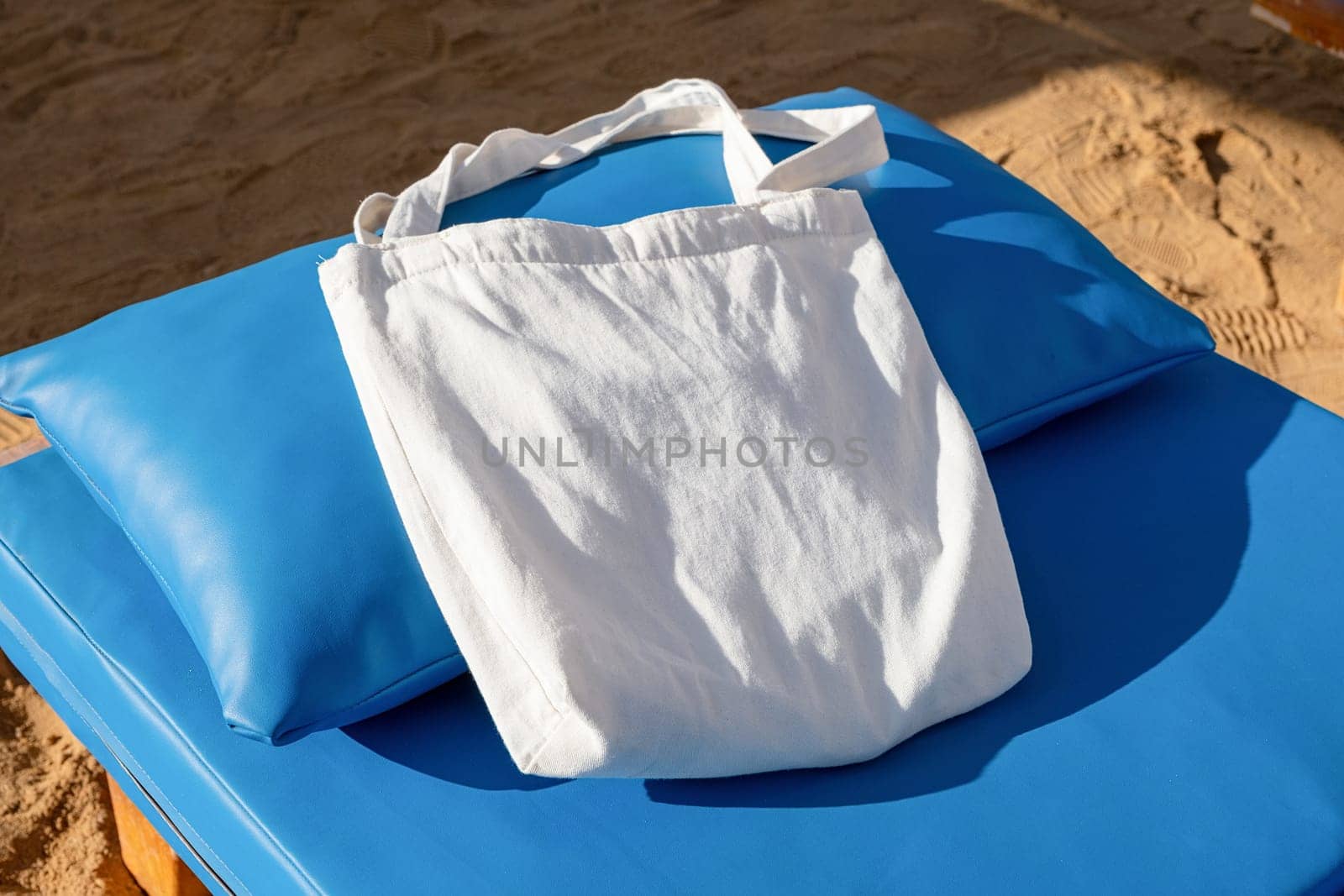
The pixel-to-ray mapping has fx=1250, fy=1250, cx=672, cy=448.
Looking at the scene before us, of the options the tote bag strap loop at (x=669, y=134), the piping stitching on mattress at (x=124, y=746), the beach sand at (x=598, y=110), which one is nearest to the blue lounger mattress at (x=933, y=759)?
the piping stitching on mattress at (x=124, y=746)

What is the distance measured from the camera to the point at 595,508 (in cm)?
115

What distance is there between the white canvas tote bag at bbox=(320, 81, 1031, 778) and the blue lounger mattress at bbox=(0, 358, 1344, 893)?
2.6 inches

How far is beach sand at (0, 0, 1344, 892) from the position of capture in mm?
2658

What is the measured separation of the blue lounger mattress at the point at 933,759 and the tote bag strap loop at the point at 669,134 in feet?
1.46

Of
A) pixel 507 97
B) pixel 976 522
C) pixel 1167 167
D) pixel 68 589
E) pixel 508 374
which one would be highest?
pixel 508 374

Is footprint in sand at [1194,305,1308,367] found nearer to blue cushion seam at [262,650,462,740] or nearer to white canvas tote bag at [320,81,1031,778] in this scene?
white canvas tote bag at [320,81,1031,778]

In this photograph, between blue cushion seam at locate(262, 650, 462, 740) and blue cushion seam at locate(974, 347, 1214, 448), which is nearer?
blue cushion seam at locate(262, 650, 462, 740)

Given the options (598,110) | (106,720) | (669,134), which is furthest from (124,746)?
(598,110)

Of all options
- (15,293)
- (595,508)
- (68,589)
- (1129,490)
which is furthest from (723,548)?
(15,293)

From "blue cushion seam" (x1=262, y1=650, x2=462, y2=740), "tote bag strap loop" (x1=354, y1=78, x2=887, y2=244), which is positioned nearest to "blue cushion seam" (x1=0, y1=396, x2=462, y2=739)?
"blue cushion seam" (x1=262, y1=650, x2=462, y2=740)

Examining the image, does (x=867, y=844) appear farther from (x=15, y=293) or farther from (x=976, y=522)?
(x=15, y=293)

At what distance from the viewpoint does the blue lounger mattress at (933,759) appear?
109 cm

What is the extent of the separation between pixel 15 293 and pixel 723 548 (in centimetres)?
200

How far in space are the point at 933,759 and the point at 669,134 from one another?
888 millimetres
